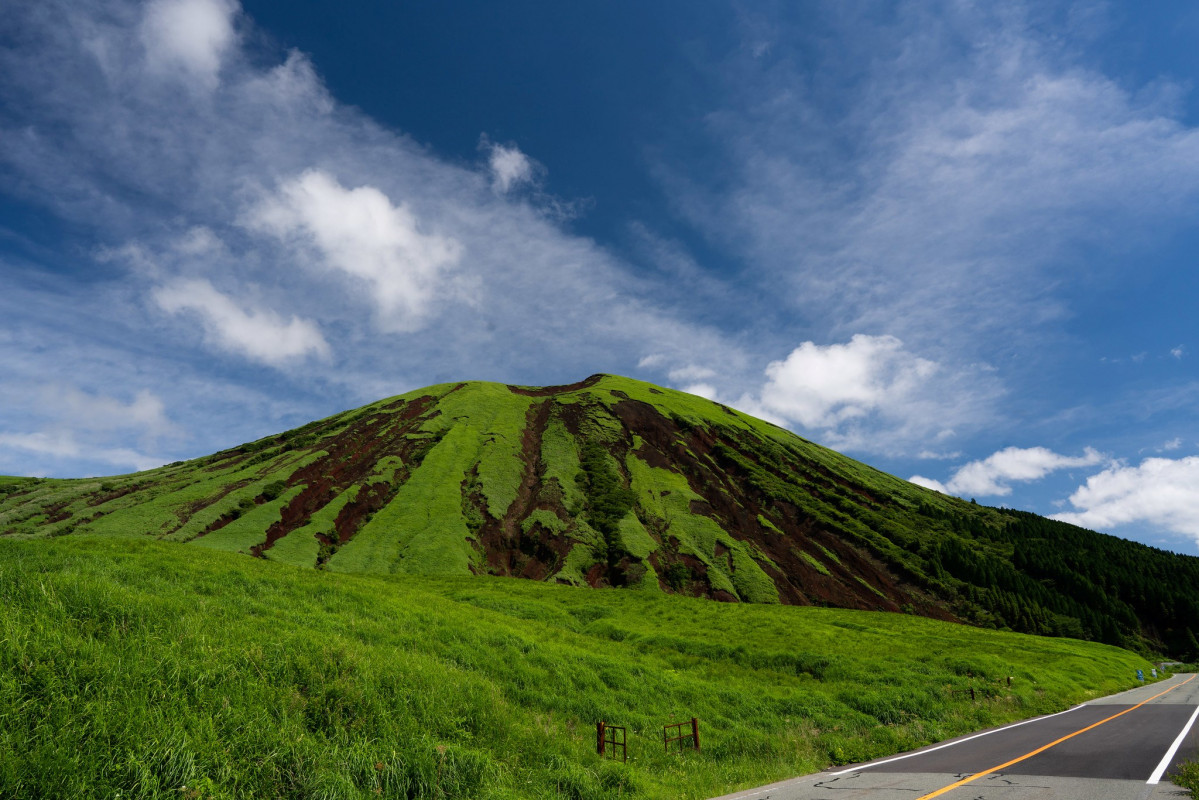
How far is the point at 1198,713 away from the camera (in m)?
27.0

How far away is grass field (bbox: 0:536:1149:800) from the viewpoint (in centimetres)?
948

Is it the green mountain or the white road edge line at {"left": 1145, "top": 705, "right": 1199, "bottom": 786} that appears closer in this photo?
the white road edge line at {"left": 1145, "top": 705, "right": 1199, "bottom": 786}

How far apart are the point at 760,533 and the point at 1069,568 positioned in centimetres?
7969

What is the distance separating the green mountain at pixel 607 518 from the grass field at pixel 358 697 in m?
47.8

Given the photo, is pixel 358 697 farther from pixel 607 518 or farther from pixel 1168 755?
pixel 607 518

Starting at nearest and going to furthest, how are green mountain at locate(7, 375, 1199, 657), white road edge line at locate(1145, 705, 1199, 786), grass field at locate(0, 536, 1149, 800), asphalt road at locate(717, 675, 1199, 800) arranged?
grass field at locate(0, 536, 1149, 800) < asphalt road at locate(717, 675, 1199, 800) < white road edge line at locate(1145, 705, 1199, 786) < green mountain at locate(7, 375, 1199, 657)

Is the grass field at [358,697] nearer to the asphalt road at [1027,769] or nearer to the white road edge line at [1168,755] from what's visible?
the asphalt road at [1027,769]

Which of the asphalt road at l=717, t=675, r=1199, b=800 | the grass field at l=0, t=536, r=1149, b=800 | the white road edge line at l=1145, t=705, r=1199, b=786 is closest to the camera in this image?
the grass field at l=0, t=536, r=1149, b=800

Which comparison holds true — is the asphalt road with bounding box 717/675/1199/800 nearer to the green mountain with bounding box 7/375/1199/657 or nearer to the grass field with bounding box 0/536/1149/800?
the grass field with bounding box 0/536/1149/800

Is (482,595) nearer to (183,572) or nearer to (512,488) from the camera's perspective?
(183,572)

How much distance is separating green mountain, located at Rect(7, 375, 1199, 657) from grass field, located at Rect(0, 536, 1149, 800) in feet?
157

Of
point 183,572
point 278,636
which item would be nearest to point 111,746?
point 278,636

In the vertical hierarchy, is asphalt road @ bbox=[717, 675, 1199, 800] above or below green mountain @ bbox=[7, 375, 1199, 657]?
below

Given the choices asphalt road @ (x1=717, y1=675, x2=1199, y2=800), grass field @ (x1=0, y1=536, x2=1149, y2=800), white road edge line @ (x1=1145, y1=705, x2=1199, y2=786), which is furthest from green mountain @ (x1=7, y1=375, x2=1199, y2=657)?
asphalt road @ (x1=717, y1=675, x2=1199, y2=800)
